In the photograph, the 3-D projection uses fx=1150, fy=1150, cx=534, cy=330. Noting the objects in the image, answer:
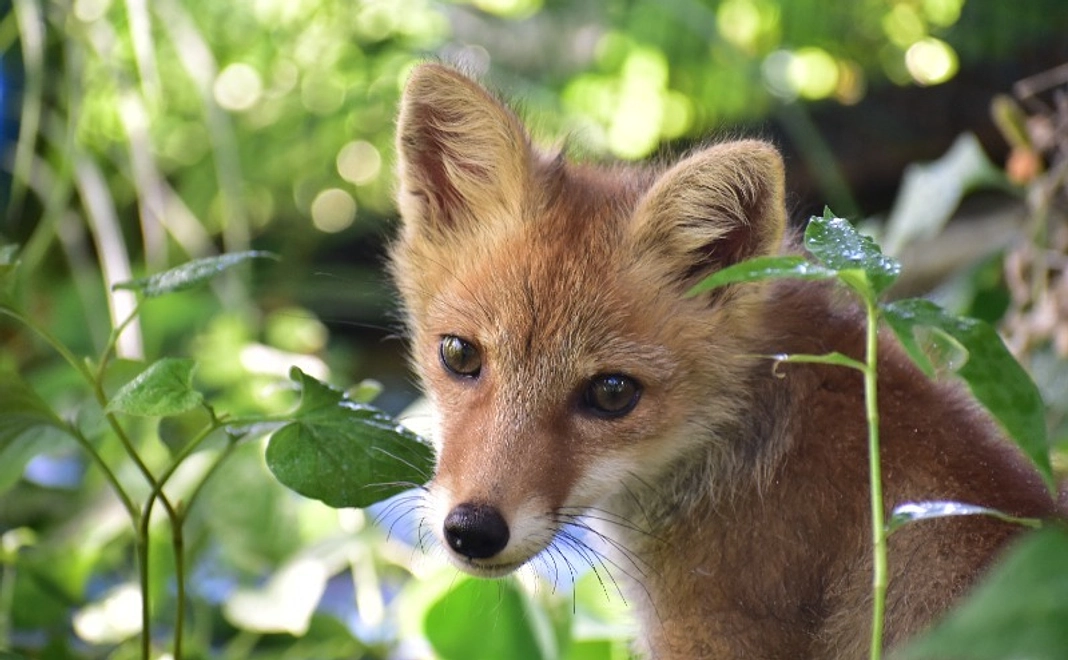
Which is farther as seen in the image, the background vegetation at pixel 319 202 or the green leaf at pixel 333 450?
the background vegetation at pixel 319 202

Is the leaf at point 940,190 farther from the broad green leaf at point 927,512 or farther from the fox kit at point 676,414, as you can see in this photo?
the broad green leaf at point 927,512

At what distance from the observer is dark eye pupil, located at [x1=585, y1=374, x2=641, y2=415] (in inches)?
82.8

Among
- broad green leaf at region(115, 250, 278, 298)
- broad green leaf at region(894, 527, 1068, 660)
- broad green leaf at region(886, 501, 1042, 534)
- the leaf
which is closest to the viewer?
broad green leaf at region(894, 527, 1068, 660)

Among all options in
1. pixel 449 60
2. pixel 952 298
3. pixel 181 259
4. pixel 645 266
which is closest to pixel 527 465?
pixel 645 266

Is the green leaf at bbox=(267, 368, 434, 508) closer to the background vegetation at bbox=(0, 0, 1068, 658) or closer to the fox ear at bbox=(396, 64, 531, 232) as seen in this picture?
the background vegetation at bbox=(0, 0, 1068, 658)

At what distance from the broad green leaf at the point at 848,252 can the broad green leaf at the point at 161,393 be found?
2.81 ft

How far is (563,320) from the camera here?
2.10 m

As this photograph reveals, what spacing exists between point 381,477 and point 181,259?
3323 mm

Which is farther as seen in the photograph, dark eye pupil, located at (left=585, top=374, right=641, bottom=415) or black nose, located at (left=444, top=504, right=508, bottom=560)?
dark eye pupil, located at (left=585, top=374, right=641, bottom=415)

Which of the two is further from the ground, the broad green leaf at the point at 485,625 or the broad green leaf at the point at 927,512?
the broad green leaf at the point at 927,512

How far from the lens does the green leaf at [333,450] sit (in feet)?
5.54

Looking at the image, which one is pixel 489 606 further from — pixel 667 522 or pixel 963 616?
pixel 963 616

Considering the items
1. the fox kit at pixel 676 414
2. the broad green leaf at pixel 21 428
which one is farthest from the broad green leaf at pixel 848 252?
the broad green leaf at pixel 21 428

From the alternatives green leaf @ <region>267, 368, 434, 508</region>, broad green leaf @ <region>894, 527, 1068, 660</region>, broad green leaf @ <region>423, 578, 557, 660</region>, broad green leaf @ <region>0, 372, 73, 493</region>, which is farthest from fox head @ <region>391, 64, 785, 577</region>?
broad green leaf @ <region>894, 527, 1068, 660</region>
